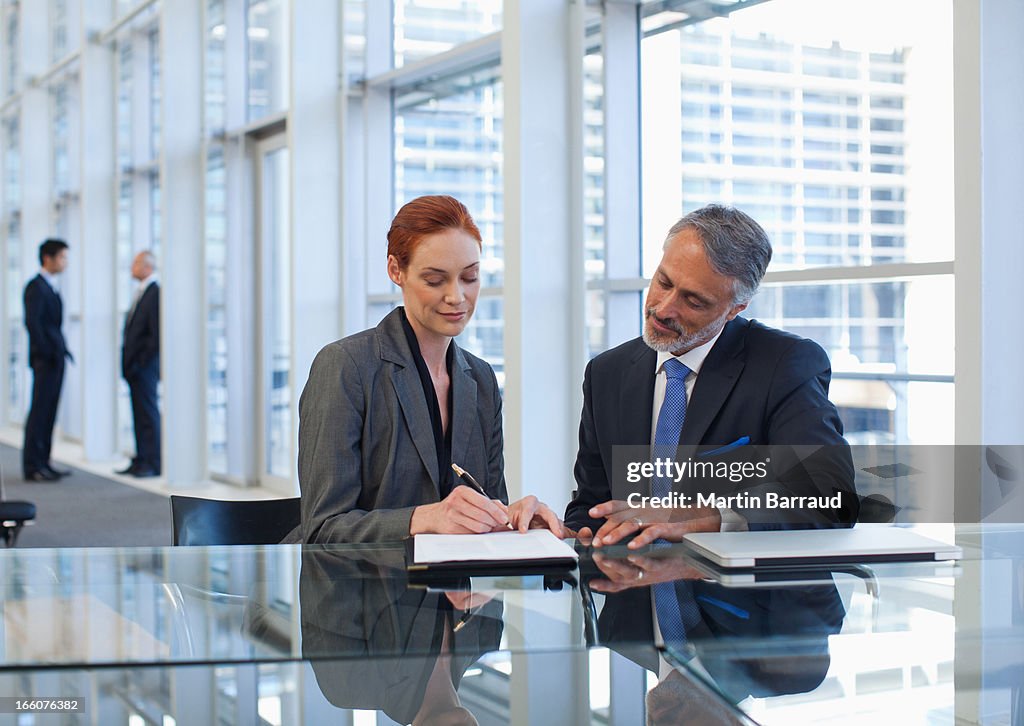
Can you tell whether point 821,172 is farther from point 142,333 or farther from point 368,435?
point 142,333

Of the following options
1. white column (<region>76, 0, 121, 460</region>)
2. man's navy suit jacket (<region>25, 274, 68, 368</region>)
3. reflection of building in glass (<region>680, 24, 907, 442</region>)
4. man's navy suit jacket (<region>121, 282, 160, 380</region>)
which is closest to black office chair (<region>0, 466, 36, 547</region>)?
reflection of building in glass (<region>680, 24, 907, 442</region>)

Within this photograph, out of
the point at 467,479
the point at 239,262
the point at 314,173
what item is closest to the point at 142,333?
the point at 239,262

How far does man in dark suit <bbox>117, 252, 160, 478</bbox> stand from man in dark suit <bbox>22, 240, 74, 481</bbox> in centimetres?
64

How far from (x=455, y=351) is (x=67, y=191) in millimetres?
10427

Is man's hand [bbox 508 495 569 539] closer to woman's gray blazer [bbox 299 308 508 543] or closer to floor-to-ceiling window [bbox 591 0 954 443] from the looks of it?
woman's gray blazer [bbox 299 308 508 543]

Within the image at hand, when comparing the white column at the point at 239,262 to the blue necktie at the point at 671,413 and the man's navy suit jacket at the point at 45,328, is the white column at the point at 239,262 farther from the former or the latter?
the blue necktie at the point at 671,413

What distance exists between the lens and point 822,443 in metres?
1.98

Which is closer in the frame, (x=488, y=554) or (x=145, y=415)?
(x=488, y=554)

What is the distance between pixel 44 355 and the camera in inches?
351

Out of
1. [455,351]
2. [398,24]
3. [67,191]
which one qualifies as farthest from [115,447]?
[455,351]

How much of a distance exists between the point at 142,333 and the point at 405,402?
6918 millimetres

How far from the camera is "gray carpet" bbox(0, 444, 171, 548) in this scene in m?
5.84

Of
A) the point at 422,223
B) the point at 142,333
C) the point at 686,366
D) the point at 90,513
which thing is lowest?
the point at 90,513

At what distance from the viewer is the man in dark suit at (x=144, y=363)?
8.53 meters
